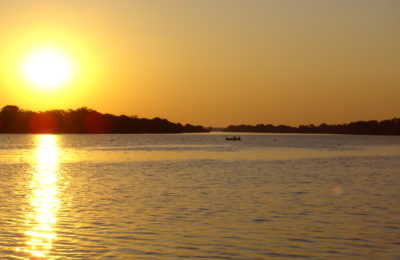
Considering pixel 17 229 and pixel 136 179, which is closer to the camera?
pixel 17 229

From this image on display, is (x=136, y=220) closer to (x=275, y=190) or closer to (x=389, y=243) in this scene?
(x=389, y=243)

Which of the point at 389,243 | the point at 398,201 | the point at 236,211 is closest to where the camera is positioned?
the point at 389,243

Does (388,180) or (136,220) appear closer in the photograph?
(136,220)

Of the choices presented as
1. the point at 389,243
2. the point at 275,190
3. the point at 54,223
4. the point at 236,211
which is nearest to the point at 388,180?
the point at 275,190

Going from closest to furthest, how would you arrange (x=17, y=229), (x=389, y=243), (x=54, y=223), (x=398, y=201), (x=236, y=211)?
(x=389, y=243) → (x=17, y=229) → (x=54, y=223) → (x=236, y=211) → (x=398, y=201)

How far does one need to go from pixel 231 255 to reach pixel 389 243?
6.77m

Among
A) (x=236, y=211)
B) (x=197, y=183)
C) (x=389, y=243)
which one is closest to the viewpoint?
(x=389, y=243)

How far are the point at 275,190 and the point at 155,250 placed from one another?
2205 cm

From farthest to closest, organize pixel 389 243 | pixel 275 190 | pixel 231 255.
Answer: pixel 275 190
pixel 389 243
pixel 231 255

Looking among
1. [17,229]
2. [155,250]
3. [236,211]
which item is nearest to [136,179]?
[236,211]

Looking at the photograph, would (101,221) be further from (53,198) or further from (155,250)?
(53,198)

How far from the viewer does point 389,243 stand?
70.5 feet

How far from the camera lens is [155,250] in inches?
785

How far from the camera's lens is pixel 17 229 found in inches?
931
